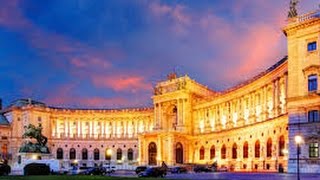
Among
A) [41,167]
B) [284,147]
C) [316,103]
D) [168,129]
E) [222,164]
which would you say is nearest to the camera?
[41,167]

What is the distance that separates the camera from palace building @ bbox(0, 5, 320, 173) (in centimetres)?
6944

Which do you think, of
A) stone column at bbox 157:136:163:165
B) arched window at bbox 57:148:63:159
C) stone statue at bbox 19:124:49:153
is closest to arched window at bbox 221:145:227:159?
stone column at bbox 157:136:163:165

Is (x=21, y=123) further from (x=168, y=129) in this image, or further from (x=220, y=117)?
(x=220, y=117)

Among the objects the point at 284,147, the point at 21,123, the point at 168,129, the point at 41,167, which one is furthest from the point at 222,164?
the point at 21,123

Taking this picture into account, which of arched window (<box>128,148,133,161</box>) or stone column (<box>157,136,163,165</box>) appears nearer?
stone column (<box>157,136,163,165</box>)

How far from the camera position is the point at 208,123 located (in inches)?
5153

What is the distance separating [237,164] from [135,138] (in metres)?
62.2

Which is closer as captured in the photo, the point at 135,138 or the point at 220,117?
the point at 220,117

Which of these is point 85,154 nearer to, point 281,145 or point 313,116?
point 281,145

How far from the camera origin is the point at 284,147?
272 ft

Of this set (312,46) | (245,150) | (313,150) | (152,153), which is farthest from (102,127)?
(313,150)

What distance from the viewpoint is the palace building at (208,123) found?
228ft

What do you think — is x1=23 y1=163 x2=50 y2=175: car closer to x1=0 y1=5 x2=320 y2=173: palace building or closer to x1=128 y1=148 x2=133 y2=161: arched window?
x1=0 y1=5 x2=320 y2=173: palace building

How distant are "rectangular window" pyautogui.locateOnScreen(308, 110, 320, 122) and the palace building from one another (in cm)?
13
